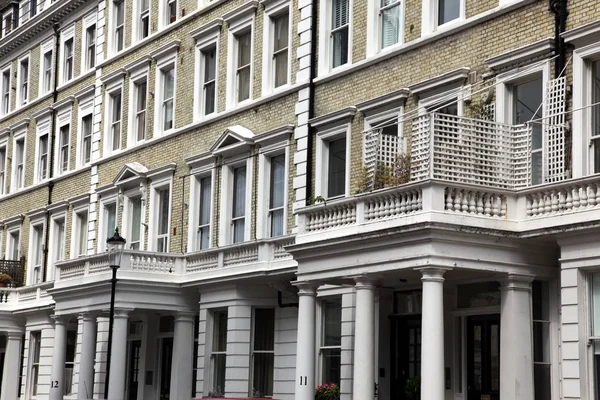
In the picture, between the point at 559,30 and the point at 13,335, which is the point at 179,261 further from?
the point at 559,30

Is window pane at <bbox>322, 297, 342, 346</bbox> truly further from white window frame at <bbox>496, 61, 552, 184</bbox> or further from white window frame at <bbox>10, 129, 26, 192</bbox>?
Result: white window frame at <bbox>10, 129, 26, 192</bbox>

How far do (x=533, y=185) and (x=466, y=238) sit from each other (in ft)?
5.83

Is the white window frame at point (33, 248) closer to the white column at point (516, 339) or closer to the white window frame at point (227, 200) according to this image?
the white window frame at point (227, 200)

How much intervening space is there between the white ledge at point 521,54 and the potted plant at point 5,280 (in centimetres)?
2491

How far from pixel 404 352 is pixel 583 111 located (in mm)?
7191

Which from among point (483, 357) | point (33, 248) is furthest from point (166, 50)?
point (483, 357)

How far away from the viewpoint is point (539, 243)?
822 inches

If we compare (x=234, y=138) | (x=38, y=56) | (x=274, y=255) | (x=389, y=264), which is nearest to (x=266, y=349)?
(x=274, y=255)

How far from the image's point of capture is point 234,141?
31.4 m

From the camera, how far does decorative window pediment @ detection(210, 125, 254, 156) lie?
3070 cm

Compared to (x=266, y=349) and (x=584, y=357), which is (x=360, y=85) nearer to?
(x=266, y=349)

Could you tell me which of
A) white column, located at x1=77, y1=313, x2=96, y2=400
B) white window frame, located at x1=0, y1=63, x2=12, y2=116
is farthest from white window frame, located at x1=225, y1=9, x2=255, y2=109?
white window frame, located at x1=0, y1=63, x2=12, y2=116

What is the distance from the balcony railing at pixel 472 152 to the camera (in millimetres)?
20891

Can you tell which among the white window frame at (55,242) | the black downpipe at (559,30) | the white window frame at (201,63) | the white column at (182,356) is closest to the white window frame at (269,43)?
the white window frame at (201,63)
